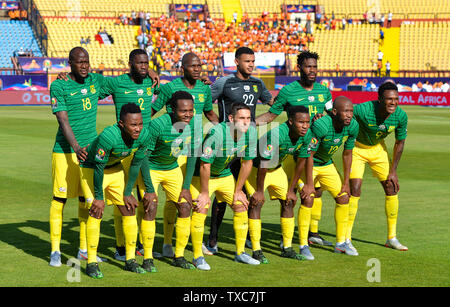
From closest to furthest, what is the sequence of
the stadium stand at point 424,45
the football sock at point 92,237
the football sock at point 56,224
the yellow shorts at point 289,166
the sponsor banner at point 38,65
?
the football sock at point 92,237 → the football sock at point 56,224 → the yellow shorts at point 289,166 → the sponsor banner at point 38,65 → the stadium stand at point 424,45

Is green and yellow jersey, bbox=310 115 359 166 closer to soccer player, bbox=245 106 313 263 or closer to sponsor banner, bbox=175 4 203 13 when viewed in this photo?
soccer player, bbox=245 106 313 263

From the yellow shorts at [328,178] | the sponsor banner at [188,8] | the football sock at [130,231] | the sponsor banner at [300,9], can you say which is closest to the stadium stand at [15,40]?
the sponsor banner at [188,8]

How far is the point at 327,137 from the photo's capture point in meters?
9.30

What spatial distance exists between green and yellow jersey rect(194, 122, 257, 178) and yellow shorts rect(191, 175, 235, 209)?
0.09m

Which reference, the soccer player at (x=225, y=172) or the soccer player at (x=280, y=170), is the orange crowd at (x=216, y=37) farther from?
the soccer player at (x=225, y=172)

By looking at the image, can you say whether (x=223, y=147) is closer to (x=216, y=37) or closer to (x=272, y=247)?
(x=272, y=247)

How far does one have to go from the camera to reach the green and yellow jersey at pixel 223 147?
838 centimetres

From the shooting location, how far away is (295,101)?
9891 mm

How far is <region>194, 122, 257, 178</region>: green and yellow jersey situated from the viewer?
8383mm

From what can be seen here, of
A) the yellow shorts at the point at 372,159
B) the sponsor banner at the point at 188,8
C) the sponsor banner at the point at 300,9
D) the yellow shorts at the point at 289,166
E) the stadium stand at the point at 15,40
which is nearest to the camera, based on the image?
the yellow shorts at the point at 289,166

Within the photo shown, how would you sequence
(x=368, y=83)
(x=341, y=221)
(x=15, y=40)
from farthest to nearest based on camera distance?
(x=15, y=40) → (x=368, y=83) → (x=341, y=221)

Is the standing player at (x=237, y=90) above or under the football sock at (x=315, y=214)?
above

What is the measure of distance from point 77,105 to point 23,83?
37055 mm

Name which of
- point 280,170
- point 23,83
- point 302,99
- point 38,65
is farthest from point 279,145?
point 38,65
